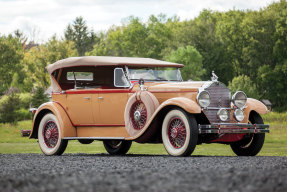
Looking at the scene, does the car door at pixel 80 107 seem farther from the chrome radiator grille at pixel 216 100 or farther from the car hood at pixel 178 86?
the chrome radiator grille at pixel 216 100

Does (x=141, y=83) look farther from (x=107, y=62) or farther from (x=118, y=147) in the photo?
(x=118, y=147)

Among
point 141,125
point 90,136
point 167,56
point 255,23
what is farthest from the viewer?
point 167,56

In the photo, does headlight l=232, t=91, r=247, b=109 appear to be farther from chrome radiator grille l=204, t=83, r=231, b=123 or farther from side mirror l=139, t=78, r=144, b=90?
side mirror l=139, t=78, r=144, b=90

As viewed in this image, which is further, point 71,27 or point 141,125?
point 71,27

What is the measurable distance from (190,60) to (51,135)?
4850 cm

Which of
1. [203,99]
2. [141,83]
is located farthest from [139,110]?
[203,99]

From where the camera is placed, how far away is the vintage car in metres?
10.1

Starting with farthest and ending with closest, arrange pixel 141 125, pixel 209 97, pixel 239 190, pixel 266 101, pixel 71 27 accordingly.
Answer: pixel 71 27
pixel 266 101
pixel 141 125
pixel 209 97
pixel 239 190

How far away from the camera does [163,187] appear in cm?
507

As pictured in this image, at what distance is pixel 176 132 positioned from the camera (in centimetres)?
1001

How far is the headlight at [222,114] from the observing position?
1034 cm

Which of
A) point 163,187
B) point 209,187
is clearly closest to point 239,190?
point 209,187

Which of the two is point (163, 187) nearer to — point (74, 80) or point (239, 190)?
point (239, 190)

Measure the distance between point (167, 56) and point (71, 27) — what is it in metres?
29.5
